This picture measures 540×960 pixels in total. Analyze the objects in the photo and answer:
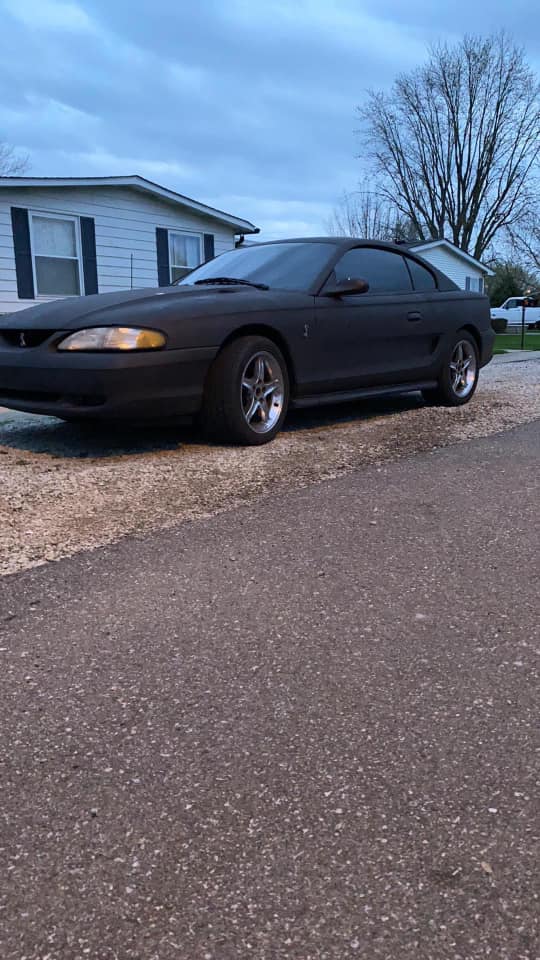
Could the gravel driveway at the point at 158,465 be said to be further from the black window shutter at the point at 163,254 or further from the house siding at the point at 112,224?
the black window shutter at the point at 163,254

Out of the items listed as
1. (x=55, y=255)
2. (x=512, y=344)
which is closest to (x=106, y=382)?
(x=55, y=255)

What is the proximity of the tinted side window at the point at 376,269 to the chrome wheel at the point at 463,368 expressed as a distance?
2.90 ft

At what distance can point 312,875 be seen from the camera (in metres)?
1.49

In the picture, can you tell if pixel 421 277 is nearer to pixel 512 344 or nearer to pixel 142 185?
pixel 142 185

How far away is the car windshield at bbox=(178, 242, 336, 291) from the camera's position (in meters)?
5.95

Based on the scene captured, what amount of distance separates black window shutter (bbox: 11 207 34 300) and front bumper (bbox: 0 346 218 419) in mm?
8808


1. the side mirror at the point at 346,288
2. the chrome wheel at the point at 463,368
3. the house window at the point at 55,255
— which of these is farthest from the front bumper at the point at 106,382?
the house window at the point at 55,255

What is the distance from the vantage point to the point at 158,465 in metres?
4.85

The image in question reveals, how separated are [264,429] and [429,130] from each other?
139ft

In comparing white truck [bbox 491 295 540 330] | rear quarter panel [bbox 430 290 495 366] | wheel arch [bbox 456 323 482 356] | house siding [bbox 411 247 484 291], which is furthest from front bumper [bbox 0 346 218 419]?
white truck [bbox 491 295 540 330]

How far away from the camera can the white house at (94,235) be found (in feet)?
42.9

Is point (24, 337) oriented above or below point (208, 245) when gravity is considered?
below

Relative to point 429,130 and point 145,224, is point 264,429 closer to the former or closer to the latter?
point 145,224

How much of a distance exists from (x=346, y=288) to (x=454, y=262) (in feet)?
99.5
